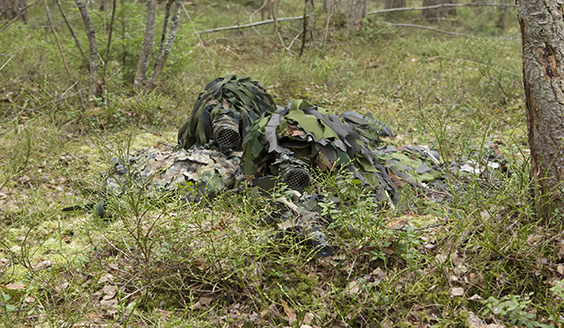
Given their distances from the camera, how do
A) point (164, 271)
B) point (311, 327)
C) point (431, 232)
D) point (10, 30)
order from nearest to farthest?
point (311, 327) → point (164, 271) → point (431, 232) → point (10, 30)

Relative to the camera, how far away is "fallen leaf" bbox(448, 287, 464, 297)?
2.17 m

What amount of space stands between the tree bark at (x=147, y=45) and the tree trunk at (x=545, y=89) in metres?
4.87

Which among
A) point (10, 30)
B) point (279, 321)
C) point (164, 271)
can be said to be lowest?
point (279, 321)

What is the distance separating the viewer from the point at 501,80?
608 cm

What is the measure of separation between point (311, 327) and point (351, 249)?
23.3 inches

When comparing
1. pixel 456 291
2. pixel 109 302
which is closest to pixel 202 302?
pixel 109 302

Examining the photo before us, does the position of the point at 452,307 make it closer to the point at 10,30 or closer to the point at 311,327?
the point at 311,327

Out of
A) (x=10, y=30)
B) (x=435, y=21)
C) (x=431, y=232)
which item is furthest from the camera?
(x=435, y=21)

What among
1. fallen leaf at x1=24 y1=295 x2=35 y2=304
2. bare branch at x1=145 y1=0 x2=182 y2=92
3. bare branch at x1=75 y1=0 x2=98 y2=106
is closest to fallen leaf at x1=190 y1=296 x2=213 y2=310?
fallen leaf at x1=24 y1=295 x2=35 y2=304

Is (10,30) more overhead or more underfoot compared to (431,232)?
more overhead

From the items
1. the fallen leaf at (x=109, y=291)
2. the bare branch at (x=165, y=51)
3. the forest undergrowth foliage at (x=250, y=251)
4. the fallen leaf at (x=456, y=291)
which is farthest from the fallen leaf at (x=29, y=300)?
the bare branch at (x=165, y=51)

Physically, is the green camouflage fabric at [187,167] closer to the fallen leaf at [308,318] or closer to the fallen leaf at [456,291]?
the fallen leaf at [308,318]

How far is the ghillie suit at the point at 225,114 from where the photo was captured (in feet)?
12.5

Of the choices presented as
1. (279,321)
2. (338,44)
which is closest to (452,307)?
(279,321)
